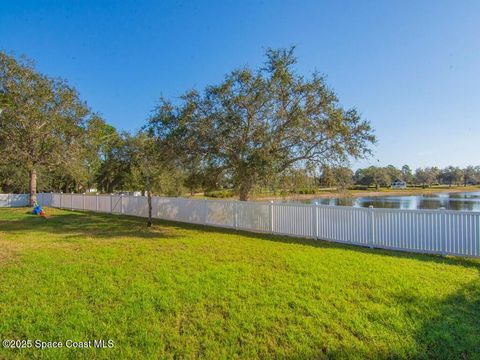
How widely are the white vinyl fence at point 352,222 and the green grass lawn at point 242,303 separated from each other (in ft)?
1.43

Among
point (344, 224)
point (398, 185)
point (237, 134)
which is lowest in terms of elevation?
point (344, 224)

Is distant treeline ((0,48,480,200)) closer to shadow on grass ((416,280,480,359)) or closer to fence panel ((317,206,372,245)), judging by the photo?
fence panel ((317,206,372,245))

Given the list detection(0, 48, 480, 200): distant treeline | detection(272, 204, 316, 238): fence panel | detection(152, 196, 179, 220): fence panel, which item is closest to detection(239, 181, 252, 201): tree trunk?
detection(0, 48, 480, 200): distant treeline

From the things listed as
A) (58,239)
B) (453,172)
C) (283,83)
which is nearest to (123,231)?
(58,239)

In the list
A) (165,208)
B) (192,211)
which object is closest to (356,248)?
(192,211)

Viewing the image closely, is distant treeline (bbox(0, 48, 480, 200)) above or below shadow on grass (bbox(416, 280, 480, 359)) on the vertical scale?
above

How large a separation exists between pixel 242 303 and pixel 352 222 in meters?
4.55

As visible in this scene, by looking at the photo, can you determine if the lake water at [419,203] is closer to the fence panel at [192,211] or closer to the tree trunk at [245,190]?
the tree trunk at [245,190]

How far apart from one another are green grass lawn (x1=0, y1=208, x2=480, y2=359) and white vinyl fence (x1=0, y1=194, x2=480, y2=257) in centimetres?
44

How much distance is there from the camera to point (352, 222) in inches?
287

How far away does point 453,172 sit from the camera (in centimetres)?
8138

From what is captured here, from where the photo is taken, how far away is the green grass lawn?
2.91m

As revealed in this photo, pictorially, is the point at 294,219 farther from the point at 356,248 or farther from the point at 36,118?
the point at 36,118

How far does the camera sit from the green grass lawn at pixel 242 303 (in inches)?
115
